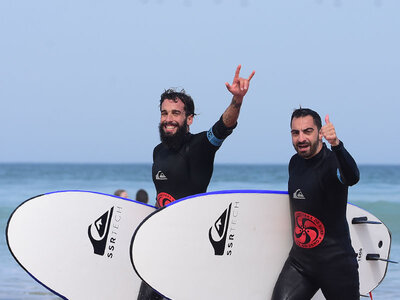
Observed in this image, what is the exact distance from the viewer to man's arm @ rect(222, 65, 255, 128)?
14.6 feet

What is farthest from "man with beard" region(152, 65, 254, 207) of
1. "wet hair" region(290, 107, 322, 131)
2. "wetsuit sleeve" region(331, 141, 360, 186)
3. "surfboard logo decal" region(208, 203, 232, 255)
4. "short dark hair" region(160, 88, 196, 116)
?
"wetsuit sleeve" region(331, 141, 360, 186)

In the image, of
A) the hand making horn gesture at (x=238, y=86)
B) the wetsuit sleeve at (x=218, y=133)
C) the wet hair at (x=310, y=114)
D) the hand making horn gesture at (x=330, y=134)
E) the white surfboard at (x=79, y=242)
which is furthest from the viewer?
the white surfboard at (x=79, y=242)

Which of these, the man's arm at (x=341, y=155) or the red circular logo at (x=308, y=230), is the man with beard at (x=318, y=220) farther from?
the man's arm at (x=341, y=155)

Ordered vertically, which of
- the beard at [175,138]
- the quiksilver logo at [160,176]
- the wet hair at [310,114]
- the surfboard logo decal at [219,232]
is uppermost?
the wet hair at [310,114]

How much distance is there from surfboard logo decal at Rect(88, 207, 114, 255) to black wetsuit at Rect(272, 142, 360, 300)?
4.89 ft

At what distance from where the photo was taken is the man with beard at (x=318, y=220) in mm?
4207

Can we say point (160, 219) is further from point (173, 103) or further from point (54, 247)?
point (54, 247)

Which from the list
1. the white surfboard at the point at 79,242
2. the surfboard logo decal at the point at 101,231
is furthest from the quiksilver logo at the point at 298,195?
the surfboard logo decal at the point at 101,231

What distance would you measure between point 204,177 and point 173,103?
1.86 feet

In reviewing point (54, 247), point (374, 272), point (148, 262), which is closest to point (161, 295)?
point (148, 262)

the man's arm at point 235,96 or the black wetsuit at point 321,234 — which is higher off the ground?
the man's arm at point 235,96

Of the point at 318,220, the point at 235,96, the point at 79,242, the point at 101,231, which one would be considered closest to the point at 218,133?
the point at 235,96

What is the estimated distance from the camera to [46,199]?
17.8 feet

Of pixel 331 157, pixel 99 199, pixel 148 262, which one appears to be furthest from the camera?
pixel 99 199
